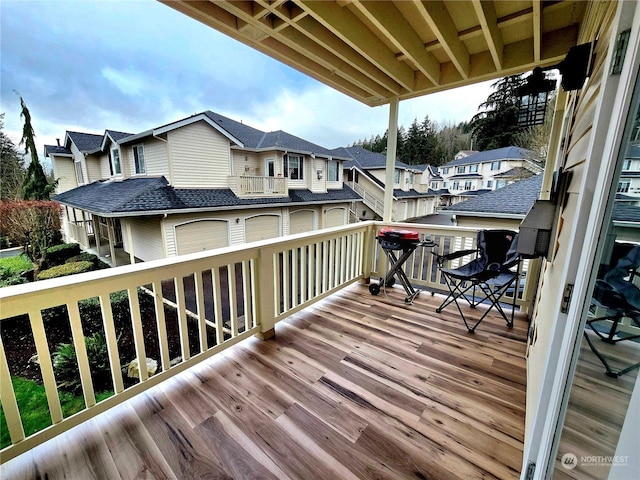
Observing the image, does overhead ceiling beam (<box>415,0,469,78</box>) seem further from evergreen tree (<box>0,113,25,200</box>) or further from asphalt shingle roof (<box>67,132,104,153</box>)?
asphalt shingle roof (<box>67,132,104,153</box>)

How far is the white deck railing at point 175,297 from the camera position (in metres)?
1.21

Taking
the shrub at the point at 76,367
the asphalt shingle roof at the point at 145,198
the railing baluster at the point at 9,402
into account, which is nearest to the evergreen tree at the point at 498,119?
the railing baluster at the point at 9,402

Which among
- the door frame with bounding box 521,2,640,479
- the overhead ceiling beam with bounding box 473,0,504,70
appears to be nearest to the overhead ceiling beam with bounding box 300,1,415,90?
the overhead ceiling beam with bounding box 473,0,504,70

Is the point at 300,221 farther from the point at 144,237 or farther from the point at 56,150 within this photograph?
the point at 56,150

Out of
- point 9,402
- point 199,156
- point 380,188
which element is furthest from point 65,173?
point 380,188

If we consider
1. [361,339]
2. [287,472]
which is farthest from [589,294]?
[361,339]

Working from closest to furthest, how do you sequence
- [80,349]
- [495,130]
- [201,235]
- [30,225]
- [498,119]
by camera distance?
[80,349] → [498,119] → [495,130] → [30,225] → [201,235]

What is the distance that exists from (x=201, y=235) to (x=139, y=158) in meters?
3.04

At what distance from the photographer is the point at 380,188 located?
15.1 m

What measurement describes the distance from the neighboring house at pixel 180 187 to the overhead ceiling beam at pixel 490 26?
6997 mm

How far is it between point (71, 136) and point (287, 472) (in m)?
12.0

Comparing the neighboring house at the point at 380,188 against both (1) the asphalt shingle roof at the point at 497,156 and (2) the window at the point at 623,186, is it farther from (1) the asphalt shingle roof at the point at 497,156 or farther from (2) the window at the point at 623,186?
(2) the window at the point at 623,186

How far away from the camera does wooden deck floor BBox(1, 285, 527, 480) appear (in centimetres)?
126

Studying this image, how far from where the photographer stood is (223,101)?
12320 mm
